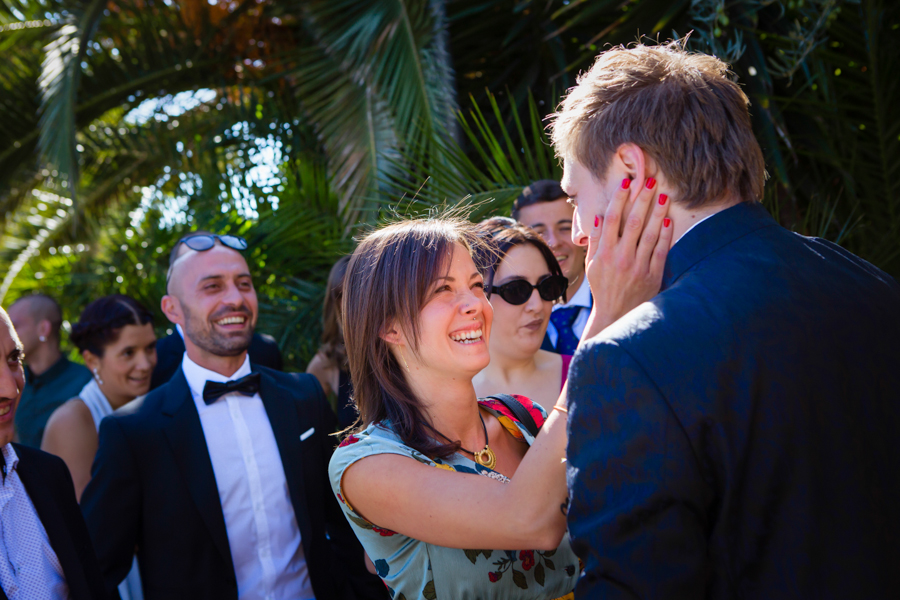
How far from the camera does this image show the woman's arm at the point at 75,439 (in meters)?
3.72

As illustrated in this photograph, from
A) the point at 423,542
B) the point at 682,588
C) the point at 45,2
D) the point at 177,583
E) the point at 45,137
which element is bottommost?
the point at 177,583

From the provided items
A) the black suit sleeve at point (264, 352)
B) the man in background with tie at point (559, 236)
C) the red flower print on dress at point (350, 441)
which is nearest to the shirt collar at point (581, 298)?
the man in background with tie at point (559, 236)

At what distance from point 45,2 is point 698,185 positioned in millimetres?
8342

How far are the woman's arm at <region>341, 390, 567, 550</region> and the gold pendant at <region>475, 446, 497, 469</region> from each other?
319mm

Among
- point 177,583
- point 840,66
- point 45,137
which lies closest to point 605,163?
point 177,583

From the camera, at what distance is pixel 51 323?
5449 millimetres

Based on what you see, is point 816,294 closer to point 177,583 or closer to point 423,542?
point 423,542

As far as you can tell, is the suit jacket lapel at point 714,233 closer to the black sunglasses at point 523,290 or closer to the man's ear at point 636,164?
the man's ear at point 636,164

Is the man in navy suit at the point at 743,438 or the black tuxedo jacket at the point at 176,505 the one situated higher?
the man in navy suit at the point at 743,438

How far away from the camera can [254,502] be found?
9.98ft

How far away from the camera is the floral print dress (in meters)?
1.78

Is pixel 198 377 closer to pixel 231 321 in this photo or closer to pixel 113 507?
pixel 231 321

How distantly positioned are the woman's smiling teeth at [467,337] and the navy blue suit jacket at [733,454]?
2.38 ft

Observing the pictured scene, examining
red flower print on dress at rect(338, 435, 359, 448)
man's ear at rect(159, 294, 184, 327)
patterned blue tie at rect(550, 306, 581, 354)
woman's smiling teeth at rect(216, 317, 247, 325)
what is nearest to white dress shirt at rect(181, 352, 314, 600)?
woman's smiling teeth at rect(216, 317, 247, 325)
